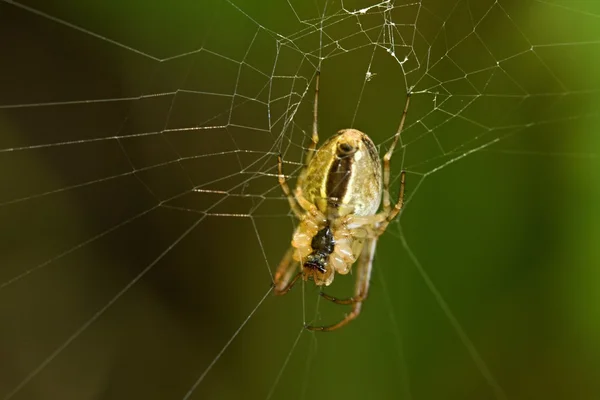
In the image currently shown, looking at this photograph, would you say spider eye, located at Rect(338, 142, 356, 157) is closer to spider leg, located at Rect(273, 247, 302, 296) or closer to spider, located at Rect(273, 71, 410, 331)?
spider, located at Rect(273, 71, 410, 331)

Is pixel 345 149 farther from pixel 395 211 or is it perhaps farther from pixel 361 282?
pixel 361 282

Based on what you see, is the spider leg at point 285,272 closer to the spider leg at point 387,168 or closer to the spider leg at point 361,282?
the spider leg at point 361,282

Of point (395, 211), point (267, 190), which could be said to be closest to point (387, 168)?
point (395, 211)

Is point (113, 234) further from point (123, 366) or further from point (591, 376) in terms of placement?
point (591, 376)

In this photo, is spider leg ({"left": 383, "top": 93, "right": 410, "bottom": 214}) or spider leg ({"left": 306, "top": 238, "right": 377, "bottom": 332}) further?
spider leg ({"left": 306, "top": 238, "right": 377, "bottom": 332})

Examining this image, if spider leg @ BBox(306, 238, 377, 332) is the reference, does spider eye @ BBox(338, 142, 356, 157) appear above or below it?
above

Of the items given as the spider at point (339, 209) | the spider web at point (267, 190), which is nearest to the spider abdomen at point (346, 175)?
the spider at point (339, 209)

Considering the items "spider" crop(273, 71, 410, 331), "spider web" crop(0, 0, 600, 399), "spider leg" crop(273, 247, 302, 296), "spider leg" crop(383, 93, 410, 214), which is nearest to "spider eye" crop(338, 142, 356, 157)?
"spider" crop(273, 71, 410, 331)
